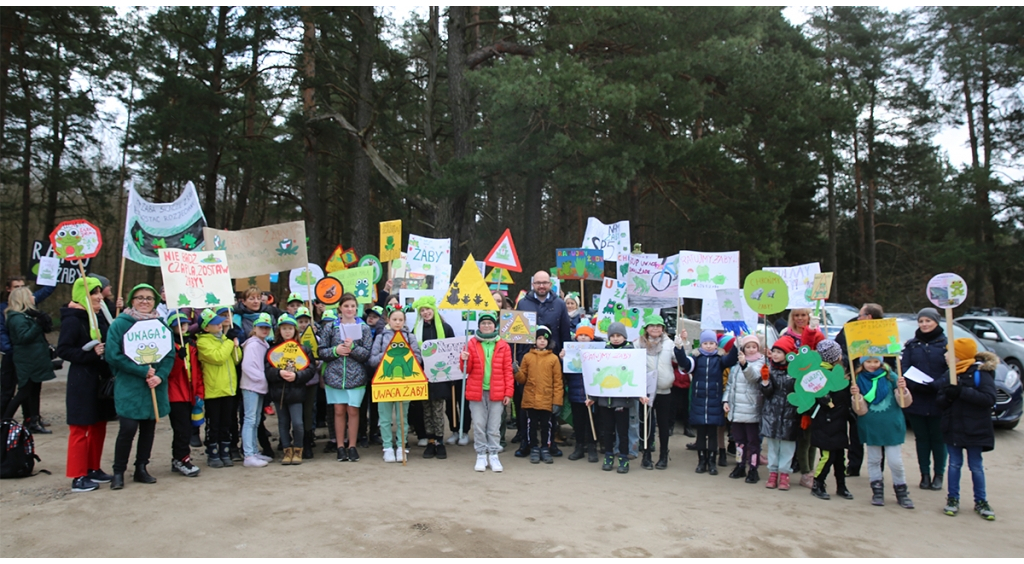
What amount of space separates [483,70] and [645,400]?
11.8 meters

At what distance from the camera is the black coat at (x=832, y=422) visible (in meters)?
6.41

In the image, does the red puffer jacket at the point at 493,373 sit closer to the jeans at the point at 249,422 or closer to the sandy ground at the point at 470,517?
the sandy ground at the point at 470,517

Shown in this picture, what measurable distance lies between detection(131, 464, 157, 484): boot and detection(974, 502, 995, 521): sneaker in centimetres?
756

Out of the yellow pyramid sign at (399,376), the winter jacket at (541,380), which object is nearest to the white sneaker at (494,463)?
the winter jacket at (541,380)

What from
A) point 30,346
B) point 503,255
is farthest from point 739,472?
point 30,346

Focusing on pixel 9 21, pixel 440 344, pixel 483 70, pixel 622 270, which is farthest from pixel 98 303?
pixel 9 21

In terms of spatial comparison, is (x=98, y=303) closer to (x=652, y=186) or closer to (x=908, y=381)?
(x=908, y=381)

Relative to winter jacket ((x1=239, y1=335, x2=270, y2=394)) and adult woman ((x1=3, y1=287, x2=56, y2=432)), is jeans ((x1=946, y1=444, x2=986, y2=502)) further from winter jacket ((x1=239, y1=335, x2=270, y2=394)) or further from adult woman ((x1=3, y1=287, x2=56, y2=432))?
adult woman ((x1=3, y1=287, x2=56, y2=432))

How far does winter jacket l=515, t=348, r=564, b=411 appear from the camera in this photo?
307 inches

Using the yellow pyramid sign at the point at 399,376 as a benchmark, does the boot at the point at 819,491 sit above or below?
below

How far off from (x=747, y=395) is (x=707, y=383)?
52 cm

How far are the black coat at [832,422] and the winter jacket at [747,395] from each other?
1.92 feet

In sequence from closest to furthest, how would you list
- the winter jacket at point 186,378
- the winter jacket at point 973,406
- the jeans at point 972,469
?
the winter jacket at point 973,406 < the jeans at point 972,469 < the winter jacket at point 186,378

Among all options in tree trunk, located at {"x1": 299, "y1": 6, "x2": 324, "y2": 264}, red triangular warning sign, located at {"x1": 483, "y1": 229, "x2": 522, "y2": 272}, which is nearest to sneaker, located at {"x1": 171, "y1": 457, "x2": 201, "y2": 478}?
red triangular warning sign, located at {"x1": 483, "y1": 229, "x2": 522, "y2": 272}
